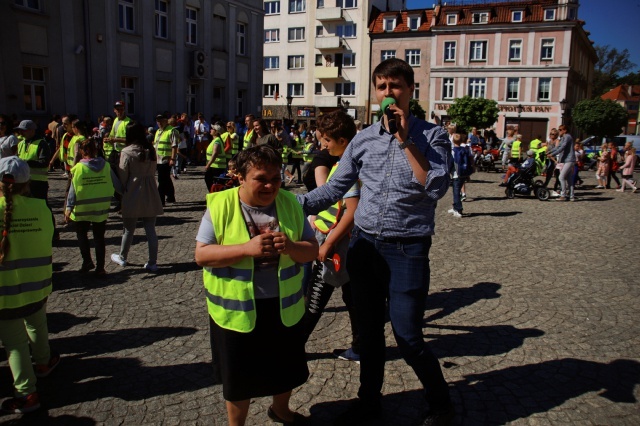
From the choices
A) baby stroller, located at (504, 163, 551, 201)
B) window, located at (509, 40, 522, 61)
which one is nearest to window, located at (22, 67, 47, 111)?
baby stroller, located at (504, 163, 551, 201)

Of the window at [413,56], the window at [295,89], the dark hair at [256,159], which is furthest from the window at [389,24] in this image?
the dark hair at [256,159]

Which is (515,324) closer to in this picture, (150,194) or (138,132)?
(150,194)

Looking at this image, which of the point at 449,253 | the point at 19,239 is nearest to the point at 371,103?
the point at 449,253

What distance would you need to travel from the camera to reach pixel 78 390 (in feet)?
12.4

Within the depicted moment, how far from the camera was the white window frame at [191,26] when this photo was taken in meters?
26.8

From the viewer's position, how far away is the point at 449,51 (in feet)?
162

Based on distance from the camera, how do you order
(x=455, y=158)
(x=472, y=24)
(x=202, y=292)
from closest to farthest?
1. (x=202, y=292)
2. (x=455, y=158)
3. (x=472, y=24)

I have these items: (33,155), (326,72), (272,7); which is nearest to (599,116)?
(326,72)

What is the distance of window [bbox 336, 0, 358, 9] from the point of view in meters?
54.7

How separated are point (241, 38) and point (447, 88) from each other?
25.2 m

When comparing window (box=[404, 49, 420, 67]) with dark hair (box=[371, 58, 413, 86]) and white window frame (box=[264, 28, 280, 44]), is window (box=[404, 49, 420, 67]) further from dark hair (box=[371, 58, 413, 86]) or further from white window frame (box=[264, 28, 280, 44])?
dark hair (box=[371, 58, 413, 86])

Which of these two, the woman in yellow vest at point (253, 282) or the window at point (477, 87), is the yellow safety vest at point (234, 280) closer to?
the woman in yellow vest at point (253, 282)

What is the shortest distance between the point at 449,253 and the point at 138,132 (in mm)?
5001

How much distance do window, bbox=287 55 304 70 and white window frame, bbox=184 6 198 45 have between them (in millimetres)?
30967
